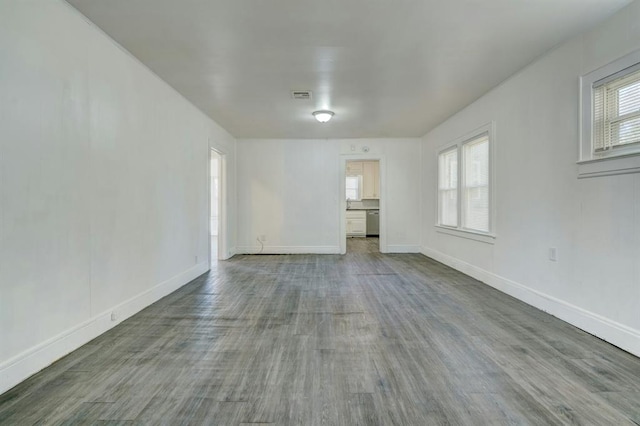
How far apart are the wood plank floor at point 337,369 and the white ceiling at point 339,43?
2508 millimetres

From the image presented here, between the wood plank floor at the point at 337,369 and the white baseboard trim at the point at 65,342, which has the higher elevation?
the white baseboard trim at the point at 65,342

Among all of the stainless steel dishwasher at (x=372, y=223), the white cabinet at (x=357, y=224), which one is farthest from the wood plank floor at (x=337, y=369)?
the stainless steel dishwasher at (x=372, y=223)

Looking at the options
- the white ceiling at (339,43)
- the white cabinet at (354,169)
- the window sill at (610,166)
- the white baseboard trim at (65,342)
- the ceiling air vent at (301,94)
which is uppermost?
the white ceiling at (339,43)

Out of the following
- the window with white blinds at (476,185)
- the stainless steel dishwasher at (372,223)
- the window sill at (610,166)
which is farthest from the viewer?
the stainless steel dishwasher at (372,223)

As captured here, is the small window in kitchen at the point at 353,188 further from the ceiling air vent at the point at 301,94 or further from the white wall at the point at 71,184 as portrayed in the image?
the white wall at the point at 71,184

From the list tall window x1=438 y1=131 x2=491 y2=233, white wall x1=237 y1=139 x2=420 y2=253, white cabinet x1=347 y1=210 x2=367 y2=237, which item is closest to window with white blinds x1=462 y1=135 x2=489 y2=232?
tall window x1=438 y1=131 x2=491 y2=233

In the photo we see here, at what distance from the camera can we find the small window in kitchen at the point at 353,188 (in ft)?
33.8

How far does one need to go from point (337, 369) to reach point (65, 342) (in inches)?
76.0

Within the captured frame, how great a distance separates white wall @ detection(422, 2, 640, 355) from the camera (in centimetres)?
229

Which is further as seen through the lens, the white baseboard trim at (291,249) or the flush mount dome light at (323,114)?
the white baseboard trim at (291,249)

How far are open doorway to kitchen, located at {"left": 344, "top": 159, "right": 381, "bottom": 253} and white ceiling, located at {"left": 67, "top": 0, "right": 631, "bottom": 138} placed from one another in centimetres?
577

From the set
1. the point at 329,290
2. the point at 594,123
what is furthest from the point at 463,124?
the point at 329,290

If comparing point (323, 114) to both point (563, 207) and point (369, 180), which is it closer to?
point (563, 207)

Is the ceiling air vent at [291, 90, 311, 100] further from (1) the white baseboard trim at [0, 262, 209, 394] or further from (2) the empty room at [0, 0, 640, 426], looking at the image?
(1) the white baseboard trim at [0, 262, 209, 394]
